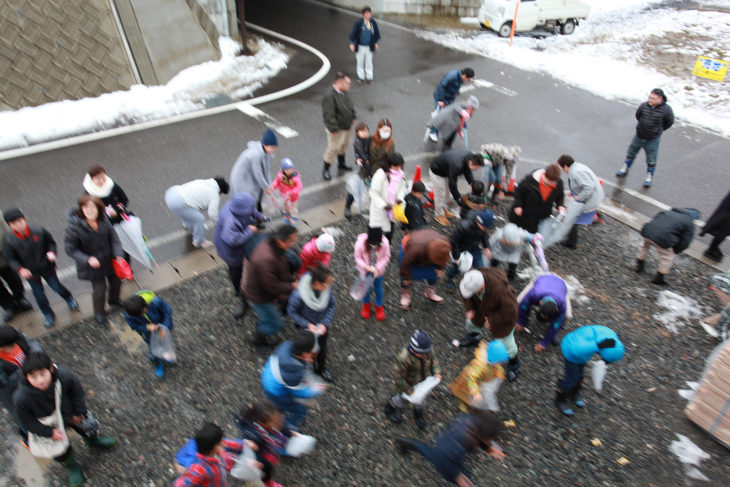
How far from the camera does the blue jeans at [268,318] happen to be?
16.1ft

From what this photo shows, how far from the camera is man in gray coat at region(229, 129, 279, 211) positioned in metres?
6.45

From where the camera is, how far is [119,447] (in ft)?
14.3

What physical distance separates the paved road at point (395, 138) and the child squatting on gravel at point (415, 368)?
160 inches

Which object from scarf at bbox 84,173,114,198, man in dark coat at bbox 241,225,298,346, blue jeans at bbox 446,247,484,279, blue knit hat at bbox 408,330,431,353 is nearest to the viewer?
blue knit hat at bbox 408,330,431,353

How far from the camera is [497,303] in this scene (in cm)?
475

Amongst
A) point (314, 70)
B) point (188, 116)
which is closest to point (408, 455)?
point (188, 116)

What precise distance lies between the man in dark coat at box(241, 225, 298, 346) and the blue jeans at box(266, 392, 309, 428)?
3.73 feet

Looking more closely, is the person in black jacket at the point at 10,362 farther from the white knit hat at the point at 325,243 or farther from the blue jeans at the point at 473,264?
the blue jeans at the point at 473,264

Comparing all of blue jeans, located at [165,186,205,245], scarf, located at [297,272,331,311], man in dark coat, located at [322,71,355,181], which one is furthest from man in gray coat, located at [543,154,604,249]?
blue jeans, located at [165,186,205,245]

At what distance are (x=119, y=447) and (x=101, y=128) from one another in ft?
25.3

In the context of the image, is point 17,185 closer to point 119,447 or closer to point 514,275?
point 119,447

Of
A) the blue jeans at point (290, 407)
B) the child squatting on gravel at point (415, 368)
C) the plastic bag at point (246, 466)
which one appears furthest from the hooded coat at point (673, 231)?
the plastic bag at point (246, 466)

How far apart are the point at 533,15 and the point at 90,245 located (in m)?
16.8

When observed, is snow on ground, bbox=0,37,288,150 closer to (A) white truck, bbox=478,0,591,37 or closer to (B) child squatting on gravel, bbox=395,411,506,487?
(A) white truck, bbox=478,0,591,37
